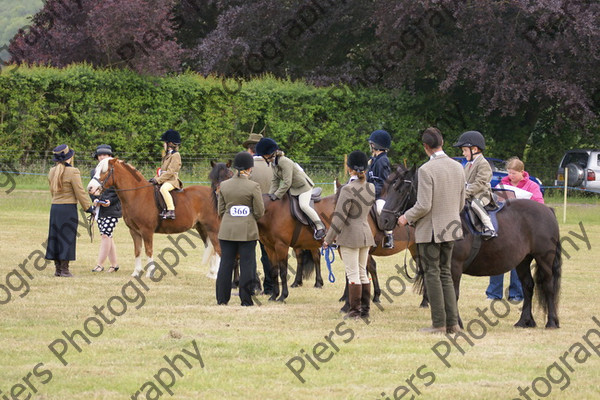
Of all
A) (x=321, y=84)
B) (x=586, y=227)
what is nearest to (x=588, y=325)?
(x=586, y=227)

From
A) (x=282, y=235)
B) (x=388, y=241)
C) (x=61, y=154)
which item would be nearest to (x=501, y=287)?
(x=388, y=241)

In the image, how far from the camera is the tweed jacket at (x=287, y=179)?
1252 centimetres

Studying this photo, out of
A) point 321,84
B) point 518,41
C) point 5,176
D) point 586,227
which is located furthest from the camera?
point 321,84

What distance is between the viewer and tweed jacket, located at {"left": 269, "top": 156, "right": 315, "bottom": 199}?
41.1 ft

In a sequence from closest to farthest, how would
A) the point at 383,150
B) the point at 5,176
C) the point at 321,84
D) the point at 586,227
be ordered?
the point at 383,150 → the point at 586,227 → the point at 5,176 → the point at 321,84

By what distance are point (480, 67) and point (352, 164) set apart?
67.1 ft

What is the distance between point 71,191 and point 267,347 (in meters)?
6.80

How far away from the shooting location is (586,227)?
24.8m

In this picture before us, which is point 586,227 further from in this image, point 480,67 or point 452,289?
point 452,289

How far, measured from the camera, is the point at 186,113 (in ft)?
101

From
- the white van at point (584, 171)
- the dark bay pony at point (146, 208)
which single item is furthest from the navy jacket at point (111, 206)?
the white van at point (584, 171)

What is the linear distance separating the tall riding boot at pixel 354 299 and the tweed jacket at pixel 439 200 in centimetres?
131

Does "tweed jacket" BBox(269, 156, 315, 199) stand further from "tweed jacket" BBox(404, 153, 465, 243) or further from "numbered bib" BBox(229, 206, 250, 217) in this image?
"tweed jacket" BBox(404, 153, 465, 243)

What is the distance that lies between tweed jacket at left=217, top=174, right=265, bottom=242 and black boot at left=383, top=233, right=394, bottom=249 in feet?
5.74
